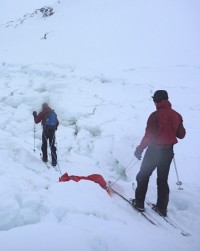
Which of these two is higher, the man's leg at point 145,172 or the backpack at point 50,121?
the backpack at point 50,121

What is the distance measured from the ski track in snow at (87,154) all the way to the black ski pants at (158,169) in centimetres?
33

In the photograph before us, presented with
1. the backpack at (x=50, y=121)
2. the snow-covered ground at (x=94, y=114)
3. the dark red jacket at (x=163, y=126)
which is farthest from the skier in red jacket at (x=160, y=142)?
the backpack at (x=50, y=121)

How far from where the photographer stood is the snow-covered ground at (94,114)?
3469mm

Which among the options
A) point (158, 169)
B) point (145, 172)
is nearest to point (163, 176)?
point (158, 169)

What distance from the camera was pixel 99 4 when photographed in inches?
852

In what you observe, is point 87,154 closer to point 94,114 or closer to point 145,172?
point 94,114

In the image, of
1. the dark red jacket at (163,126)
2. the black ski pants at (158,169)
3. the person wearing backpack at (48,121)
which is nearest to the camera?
the dark red jacket at (163,126)

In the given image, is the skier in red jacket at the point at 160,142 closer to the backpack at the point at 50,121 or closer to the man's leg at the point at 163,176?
the man's leg at the point at 163,176

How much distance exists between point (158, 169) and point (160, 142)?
0.48 metres

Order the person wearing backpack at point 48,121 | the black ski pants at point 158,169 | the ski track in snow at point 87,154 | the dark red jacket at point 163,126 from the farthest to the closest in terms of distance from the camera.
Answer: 1. the person wearing backpack at point 48,121
2. the black ski pants at point 158,169
3. the dark red jacket at point 163,126
4. the ski track in snow at point 87,154

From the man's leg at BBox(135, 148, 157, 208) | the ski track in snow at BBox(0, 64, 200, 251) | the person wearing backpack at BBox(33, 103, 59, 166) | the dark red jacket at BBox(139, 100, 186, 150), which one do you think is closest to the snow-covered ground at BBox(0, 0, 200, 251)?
the ski track in snow at BBox(0, 64, 200, 251)

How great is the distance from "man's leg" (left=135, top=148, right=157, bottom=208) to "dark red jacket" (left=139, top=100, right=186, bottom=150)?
191 mm

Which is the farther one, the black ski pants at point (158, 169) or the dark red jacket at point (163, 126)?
the black ski pants at point (158, 169)

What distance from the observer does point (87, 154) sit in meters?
7.92
